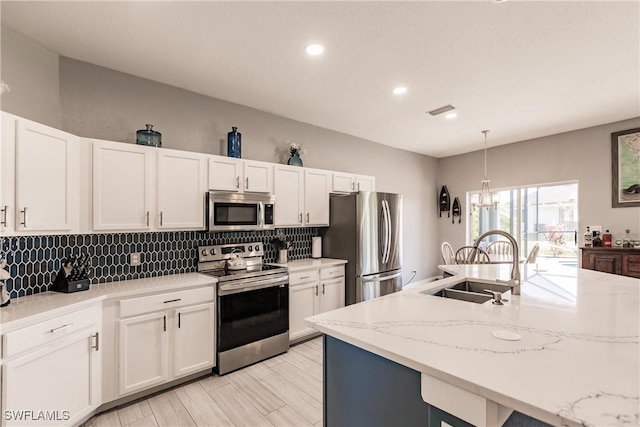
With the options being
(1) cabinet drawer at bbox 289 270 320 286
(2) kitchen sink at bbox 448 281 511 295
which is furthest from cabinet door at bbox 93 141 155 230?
(2) kitchen sink at bbox 448 281 511 295

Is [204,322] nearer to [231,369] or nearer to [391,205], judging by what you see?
[231,369]

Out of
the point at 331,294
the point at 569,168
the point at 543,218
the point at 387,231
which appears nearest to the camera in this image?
the point at 331,294

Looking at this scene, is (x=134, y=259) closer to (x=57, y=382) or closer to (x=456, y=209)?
(x=57, y=382)

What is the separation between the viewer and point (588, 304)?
5.38ft

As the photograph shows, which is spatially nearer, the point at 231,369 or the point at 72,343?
the point at 72,343

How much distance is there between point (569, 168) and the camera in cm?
490

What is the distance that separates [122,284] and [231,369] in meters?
1.23

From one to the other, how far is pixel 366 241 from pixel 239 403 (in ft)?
7.35

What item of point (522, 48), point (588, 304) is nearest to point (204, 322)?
point (588, 304)


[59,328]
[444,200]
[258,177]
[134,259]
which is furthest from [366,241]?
[444,200]

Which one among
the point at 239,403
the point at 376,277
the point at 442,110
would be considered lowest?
the point at 239,403

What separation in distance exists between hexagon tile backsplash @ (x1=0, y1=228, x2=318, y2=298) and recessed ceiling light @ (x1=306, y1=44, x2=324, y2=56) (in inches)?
81.2

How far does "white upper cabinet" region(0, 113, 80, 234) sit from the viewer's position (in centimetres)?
181

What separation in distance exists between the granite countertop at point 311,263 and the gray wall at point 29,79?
2.49 metres
